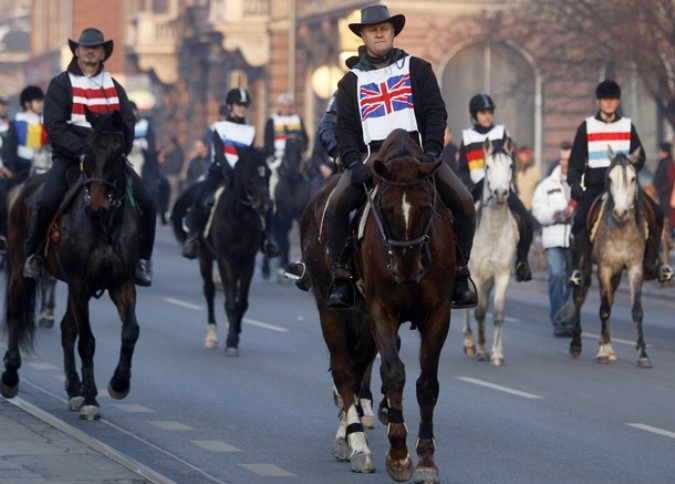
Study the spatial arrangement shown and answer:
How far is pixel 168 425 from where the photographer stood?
41.3 feet

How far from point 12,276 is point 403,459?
524 cm

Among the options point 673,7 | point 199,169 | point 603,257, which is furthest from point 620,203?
point 199,169

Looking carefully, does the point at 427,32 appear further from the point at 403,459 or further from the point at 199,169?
the point at 403,459

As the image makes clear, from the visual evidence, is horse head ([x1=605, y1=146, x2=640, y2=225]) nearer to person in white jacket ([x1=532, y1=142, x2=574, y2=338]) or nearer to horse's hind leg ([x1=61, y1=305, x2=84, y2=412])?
person in white jacket ([x1=532, y1=142, x2=574, y2=338])

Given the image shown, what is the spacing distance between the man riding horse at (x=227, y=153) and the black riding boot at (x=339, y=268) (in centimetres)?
857

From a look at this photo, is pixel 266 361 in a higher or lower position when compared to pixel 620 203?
lower

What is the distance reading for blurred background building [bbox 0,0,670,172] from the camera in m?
Result: 43.2

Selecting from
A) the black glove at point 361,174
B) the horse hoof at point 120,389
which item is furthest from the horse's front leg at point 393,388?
the horse hoof at point 120,389

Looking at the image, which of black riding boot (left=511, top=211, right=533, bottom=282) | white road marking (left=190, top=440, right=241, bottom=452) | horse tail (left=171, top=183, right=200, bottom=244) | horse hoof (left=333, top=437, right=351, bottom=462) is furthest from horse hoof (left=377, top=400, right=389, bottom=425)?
horse tail (left=171, top=183, right=200, bottom=244)

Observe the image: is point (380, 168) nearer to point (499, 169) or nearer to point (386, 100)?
point (386, 100)

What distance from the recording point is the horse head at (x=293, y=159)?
2816 cm

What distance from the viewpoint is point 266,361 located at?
16953 millimetres

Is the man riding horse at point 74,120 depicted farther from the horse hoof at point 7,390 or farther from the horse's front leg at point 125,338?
the horse hoof at point 7,390

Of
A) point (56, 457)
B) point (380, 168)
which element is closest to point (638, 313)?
point (380, 168)
